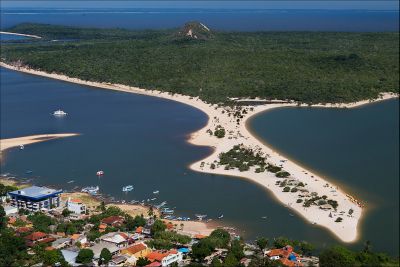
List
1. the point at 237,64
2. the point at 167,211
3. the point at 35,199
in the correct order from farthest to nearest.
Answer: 1. the point at 237,64
2. the point at 167,211
3. the point at 35,199

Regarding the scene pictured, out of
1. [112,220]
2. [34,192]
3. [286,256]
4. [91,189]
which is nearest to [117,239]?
[112,220]

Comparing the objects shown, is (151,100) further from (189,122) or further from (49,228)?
(49,228)

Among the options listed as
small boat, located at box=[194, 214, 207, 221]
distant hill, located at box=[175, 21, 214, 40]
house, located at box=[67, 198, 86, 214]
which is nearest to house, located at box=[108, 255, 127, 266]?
house, located at box=[67, 198, 86, 214]

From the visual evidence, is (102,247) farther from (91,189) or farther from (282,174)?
(282,174)

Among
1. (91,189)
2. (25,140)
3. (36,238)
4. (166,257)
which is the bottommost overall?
(25,140)

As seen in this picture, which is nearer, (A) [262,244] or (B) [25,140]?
(A) [262,244]

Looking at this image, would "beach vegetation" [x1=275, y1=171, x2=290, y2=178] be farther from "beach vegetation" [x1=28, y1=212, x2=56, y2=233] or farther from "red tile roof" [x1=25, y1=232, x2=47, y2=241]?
Result: "red tile roof" [x1=25, y1=232, x2=47, y2=241]
